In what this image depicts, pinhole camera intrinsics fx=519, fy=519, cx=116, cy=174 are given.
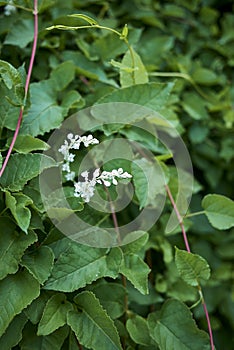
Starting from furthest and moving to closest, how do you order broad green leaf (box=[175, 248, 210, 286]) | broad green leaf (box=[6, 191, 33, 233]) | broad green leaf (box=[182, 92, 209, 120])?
broad green leaf (box=[182, 92, 209, 120])
broad green leaf (box=[175, 248, 210, 286])
broad green leaf (box=[6, 191, 33, 233])

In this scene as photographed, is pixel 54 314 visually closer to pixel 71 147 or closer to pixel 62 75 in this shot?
pixel 71 147

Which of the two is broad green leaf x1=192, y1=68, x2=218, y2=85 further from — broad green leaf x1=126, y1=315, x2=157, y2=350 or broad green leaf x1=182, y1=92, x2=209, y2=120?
broad green leaf x1=126, y1=315, x2=157, y2=350

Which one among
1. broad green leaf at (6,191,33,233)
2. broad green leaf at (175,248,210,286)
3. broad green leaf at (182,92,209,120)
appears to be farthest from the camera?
broad green leaf at (182,92,209,120)

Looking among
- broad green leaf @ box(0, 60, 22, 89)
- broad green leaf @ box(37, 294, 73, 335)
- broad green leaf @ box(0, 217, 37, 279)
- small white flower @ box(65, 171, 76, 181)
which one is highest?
broad green leaf @ box(0, 60, 22, 89)

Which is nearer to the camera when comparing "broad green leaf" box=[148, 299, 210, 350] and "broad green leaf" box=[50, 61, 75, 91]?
"broad green leaf" box=[148, 299, 210, 350]

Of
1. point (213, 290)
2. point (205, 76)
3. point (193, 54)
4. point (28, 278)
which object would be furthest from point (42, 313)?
point (193, 54)

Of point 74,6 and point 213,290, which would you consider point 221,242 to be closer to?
point 213,290

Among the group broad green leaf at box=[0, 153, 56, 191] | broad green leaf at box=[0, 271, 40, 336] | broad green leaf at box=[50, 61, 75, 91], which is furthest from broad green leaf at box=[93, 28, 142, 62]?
broad green leaf at box=[0, 271, 40, 336]

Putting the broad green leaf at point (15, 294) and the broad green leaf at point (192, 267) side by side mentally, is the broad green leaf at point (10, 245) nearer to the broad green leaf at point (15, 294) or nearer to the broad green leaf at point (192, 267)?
the broad green leaf at point (15, 294)

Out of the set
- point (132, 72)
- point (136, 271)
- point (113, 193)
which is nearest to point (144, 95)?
point (132, 72)
